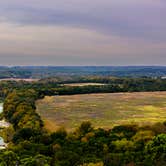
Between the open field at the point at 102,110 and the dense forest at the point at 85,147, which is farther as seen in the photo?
the open field at the point at 102,110

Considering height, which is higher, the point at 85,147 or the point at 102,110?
the point at 85,147

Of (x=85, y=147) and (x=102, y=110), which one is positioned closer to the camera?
(x=85, y=147)

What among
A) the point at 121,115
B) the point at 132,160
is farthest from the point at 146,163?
the point at 121,115

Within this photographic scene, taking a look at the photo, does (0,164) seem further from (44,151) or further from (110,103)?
(110,103)

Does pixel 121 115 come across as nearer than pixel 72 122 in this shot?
No

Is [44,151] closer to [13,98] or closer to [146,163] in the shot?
[146,163]

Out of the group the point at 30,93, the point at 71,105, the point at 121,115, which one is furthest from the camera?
the point at 30,93

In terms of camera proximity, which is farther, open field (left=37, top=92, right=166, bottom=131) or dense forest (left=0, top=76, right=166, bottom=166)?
open field (left=37, top=92, right=166, bottom=131)

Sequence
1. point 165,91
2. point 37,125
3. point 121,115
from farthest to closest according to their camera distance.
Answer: point 165,91, point 121,115, point 37,125
